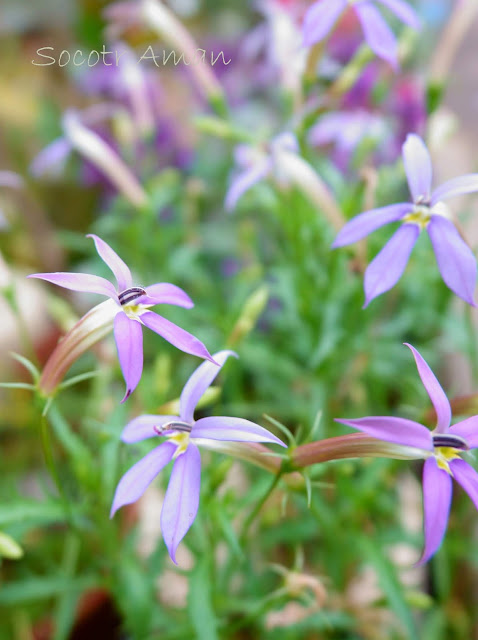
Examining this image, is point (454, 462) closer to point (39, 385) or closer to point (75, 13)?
point (39, 385)

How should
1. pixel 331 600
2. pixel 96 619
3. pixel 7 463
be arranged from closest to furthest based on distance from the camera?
pixel 331 600
pixel 96 619
pixel 7 463

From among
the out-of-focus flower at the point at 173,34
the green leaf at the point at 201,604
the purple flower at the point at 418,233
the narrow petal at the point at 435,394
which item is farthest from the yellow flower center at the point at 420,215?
the out-of-focus flower at the point at 173,34

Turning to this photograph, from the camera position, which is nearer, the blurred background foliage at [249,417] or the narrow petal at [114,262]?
the narrow petal at [114,262]

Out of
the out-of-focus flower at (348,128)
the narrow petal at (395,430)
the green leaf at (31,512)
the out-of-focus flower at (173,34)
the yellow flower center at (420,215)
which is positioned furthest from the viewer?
the out-of-focus flower at (348,128)

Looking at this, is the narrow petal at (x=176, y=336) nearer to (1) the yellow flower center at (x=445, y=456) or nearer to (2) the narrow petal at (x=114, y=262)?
(2) the narrow petal at (x=114, y=262)

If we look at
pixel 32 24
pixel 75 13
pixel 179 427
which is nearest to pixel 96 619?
pixel 179 427

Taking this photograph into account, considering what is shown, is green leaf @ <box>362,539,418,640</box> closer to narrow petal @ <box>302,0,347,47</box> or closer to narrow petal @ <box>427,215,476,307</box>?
narrow petal @ <box>427,215,476,307</box>
